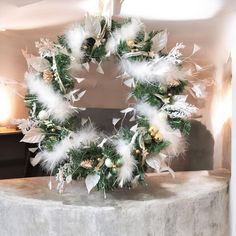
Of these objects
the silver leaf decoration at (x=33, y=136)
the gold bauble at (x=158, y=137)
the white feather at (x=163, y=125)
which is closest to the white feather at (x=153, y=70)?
the white feather at (x=163, y=125)

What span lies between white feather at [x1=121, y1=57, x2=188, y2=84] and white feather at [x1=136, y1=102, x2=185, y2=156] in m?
0.11

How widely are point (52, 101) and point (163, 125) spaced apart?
17.7 inches

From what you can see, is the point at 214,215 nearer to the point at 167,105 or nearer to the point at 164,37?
the point at 167,105

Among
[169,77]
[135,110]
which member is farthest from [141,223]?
[169,77]

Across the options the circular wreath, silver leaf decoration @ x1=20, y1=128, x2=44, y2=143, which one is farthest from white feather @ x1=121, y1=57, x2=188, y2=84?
silver leaf decoration @ x1=20, y1=128, x2=44, y2=143

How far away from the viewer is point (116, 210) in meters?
1.28

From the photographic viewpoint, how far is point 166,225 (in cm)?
135

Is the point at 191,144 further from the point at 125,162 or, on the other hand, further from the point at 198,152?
the point at 125,162

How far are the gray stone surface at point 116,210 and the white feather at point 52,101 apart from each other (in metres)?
0.33

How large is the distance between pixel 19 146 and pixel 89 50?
894 millimetres

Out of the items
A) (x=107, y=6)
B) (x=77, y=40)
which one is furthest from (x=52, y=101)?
(x=107, y=6)

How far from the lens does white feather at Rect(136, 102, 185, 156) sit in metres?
1.36

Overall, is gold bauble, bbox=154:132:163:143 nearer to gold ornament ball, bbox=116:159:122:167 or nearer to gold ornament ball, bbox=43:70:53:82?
gold ornament ball, bbox=116:159:122:167

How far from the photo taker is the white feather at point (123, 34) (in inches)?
55.2
